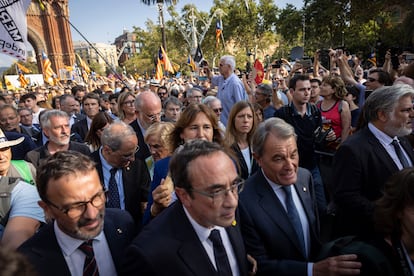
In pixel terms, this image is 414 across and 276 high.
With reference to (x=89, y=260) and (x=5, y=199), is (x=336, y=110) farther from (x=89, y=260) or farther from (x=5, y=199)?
(x=5, y=199)

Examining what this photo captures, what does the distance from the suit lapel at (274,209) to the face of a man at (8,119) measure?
13.6ft

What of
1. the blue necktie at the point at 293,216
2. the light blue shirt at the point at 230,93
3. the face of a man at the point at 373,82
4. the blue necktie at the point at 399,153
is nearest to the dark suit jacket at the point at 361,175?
the blue necktie at the point at 399,153

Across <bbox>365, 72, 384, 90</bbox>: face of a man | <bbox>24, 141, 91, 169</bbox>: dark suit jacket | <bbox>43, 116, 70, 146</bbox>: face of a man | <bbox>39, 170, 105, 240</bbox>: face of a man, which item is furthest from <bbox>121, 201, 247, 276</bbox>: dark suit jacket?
<bbox>365, 72, 384, 90</bbox>: face of a man

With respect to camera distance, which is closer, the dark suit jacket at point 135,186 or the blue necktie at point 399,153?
the blue necktie at point 399,153

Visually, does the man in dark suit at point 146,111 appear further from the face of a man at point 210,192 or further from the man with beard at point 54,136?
the face of a man at point 210,192

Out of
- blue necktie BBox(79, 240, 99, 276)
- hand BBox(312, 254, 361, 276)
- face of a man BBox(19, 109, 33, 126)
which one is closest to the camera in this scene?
hand BBox(312, 254, 361, 276)

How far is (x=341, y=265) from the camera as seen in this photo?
61.9 inches

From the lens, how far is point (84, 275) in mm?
1645

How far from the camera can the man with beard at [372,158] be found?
2.38 meters

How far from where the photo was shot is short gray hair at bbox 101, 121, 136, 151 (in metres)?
2.82

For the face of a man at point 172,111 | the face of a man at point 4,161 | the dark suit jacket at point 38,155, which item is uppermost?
the face of a man at point 172,111

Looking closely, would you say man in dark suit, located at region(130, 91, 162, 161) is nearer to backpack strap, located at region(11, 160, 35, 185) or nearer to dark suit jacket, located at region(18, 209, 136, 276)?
backpack strap, located at region(11, 160, 35, 185)

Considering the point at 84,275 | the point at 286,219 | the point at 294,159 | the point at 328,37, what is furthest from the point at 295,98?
the point at 328,37

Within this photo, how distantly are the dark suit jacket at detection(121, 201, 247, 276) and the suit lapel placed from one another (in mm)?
617
